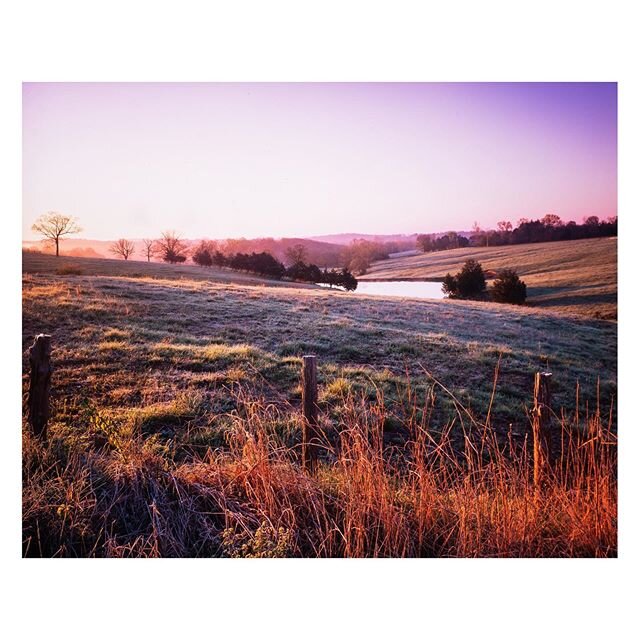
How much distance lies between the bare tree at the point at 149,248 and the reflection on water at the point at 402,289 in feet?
7.49

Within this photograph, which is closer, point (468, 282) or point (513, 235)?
point (513, 235)

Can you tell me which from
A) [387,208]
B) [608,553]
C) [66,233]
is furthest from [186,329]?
[608,553]

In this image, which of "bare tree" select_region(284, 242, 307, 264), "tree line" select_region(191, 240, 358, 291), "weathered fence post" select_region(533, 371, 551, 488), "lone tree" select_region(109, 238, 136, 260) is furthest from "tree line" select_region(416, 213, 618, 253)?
"lone tree" select_region(109, 238, 136, 260)

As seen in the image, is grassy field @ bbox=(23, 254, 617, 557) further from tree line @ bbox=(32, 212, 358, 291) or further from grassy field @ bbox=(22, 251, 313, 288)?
tree line @ bbox=(32, 212, 358, 291)

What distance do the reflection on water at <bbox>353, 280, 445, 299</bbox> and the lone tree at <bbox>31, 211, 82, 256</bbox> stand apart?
3.03 meters

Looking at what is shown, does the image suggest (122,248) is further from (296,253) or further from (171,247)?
(296,253)

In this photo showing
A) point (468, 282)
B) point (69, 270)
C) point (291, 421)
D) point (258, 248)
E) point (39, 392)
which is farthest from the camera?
point (468, 282)

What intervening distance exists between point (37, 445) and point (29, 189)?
2.38 m

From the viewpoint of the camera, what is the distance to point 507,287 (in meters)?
5.80

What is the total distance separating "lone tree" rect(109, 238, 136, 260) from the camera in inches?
194

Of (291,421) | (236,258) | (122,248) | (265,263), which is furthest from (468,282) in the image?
(122,248)

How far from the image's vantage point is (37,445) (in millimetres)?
3297

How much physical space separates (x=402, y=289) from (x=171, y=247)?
8.65ft
